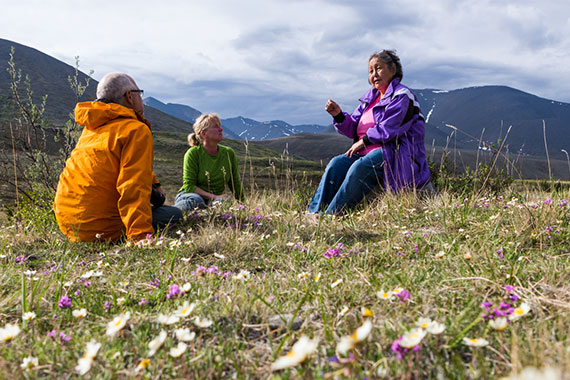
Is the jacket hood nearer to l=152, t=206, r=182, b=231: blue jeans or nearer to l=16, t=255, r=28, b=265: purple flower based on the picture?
l=152, t=206, r=182, b=231: blue jeans

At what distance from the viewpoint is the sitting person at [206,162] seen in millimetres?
6016

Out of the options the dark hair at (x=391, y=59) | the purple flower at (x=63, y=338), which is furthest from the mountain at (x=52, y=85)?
the purple flower at (x=63, y=338)

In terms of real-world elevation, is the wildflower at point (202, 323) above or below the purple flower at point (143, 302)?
above

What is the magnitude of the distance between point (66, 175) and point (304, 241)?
2.52m

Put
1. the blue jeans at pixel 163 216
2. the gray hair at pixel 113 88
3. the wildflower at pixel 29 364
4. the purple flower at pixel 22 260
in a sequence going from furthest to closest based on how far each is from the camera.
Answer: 1. the blue jeans at pixel 163 216
2. the gray hair at pixel 113 88
3. the purple flower at pixel 22 260
4. the wildflower at pixel 29 364

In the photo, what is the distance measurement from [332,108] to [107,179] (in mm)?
3120

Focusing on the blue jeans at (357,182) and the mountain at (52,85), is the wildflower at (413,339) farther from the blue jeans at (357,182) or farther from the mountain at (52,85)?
the mountain at (52,85)

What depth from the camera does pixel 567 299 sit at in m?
1.93

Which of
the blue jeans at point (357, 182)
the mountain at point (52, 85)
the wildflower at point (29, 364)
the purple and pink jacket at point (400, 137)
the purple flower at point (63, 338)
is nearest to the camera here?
the wildflower at point (29, 364)

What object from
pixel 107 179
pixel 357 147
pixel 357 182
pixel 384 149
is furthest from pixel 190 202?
pixel 384 149

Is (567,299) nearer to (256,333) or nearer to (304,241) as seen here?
(256,333)

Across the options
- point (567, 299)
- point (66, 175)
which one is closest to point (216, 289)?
point (567, 299)

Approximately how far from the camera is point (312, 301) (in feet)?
6.86

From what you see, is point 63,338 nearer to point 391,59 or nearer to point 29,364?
point 29,364
